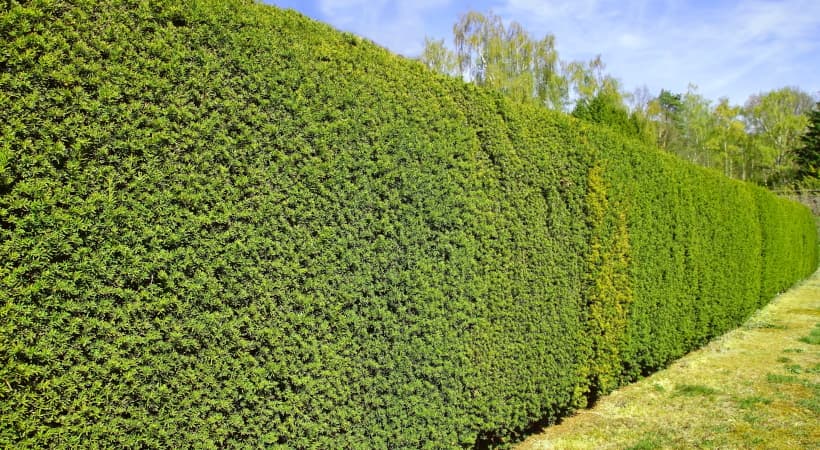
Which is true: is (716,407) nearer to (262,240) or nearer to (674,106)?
(262,240)

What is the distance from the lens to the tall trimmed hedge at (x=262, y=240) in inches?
85.5

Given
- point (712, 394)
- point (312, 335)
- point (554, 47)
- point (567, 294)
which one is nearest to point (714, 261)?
point (712, 394)

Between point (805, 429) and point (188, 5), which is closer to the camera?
point (188, 5)

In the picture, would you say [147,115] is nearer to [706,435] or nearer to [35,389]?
[35,389]

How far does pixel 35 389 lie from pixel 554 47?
30.3m

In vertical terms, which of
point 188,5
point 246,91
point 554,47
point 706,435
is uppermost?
point 554,47

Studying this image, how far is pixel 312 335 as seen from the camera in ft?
10.3

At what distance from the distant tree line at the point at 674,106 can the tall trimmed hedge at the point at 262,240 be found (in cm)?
2200

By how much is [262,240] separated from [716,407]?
5811 mm

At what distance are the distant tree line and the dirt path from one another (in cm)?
1987

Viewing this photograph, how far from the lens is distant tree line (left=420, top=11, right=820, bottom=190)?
27422 mm

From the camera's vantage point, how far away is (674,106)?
52469 mm

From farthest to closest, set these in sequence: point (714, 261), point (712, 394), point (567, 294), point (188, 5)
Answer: point (714, 261) < point (712, 394) < point (567, 294) < point (188, 5)

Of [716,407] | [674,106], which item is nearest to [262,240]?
[716,407]
